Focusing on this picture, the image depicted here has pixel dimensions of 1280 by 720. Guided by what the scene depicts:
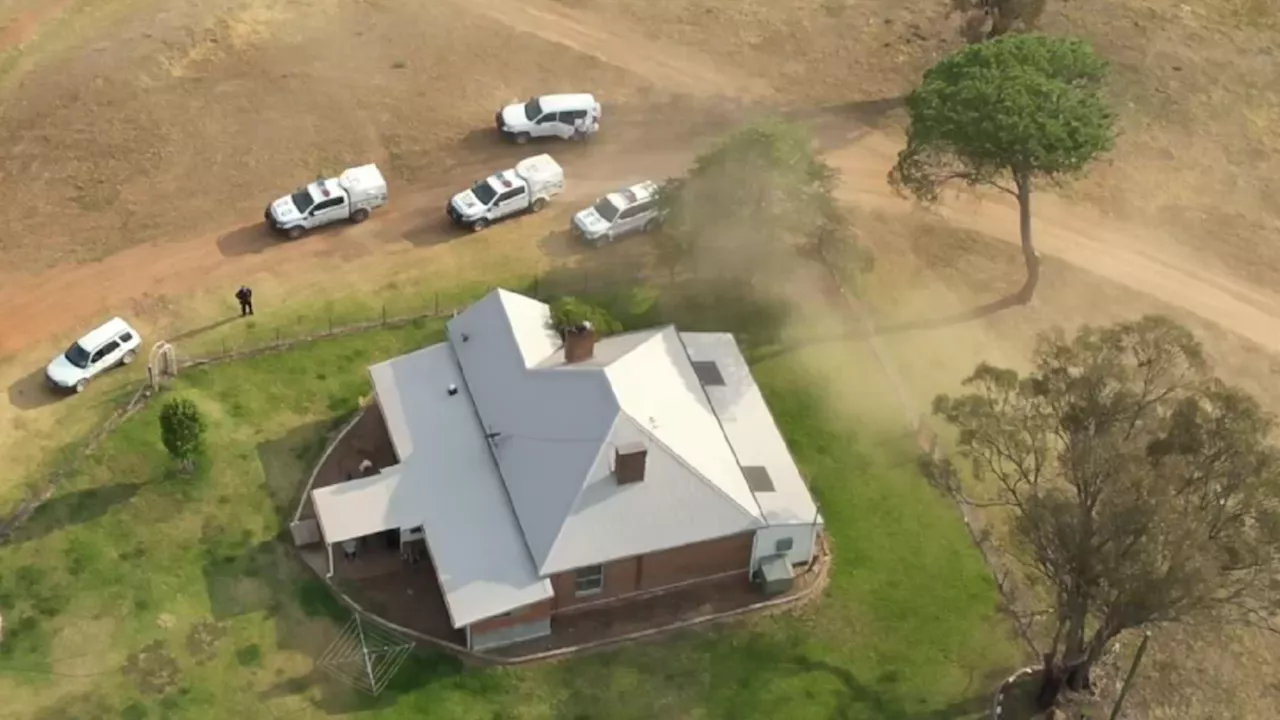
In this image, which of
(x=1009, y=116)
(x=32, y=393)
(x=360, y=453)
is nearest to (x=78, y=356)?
(x=32, y=393)

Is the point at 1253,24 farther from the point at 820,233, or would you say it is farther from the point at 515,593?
the point at 515,593

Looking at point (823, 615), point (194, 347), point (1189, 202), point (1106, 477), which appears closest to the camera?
point (1106, 477)

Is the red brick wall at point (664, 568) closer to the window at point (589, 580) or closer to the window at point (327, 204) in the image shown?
the window at point (589, 580)

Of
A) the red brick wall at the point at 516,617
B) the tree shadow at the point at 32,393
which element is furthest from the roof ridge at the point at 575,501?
the tree shadow at the point at 32,393

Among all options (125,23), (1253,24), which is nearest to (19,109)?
(125,23)

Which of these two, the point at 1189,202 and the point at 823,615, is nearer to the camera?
the point at 823,615

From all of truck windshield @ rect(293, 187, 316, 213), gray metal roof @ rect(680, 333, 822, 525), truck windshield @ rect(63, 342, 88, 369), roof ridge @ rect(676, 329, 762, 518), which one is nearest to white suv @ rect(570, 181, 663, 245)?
gray metal roof @ rect(680, 333, 822, 525)
